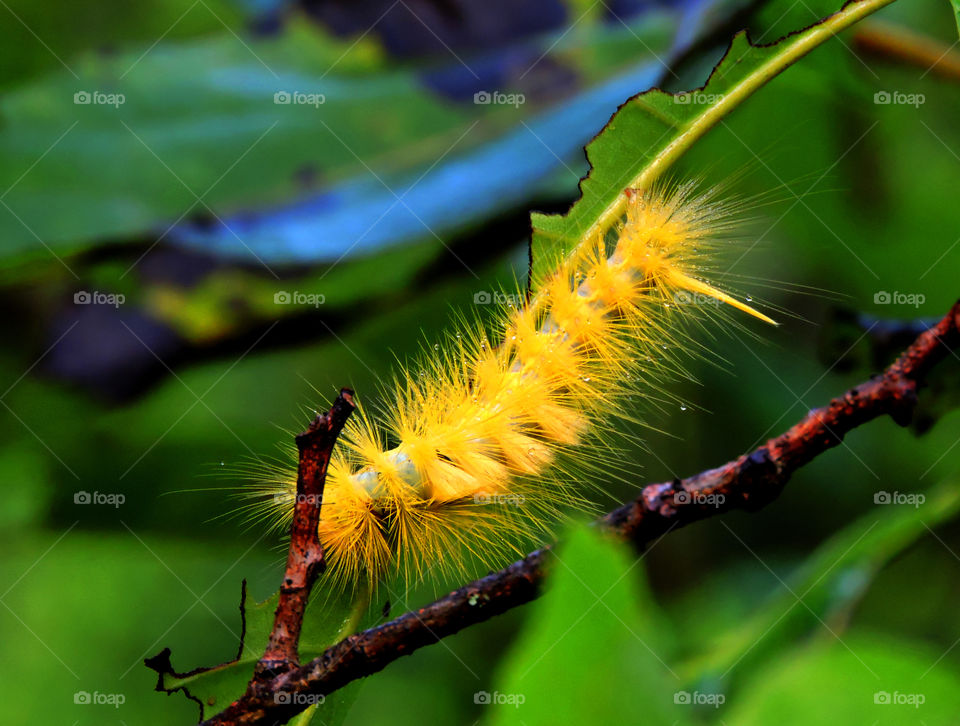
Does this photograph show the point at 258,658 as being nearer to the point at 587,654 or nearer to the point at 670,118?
the point at 587,654

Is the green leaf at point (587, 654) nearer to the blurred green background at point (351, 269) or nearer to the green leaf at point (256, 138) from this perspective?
the blurred green background at point (351, 269)

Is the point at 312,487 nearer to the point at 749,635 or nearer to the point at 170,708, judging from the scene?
the point at 749,635

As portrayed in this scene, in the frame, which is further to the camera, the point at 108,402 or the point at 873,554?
the point at 108,402

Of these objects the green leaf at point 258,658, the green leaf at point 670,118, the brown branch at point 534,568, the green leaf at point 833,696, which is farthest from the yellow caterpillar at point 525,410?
the green leaf at point 833,696

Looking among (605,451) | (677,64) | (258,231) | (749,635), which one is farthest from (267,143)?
(749,635)

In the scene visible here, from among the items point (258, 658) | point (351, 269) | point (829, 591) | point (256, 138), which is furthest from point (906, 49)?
point (258, 658)

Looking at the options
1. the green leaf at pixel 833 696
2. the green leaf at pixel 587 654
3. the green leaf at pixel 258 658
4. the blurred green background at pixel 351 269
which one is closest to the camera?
the green leaf at pixel 587 654
